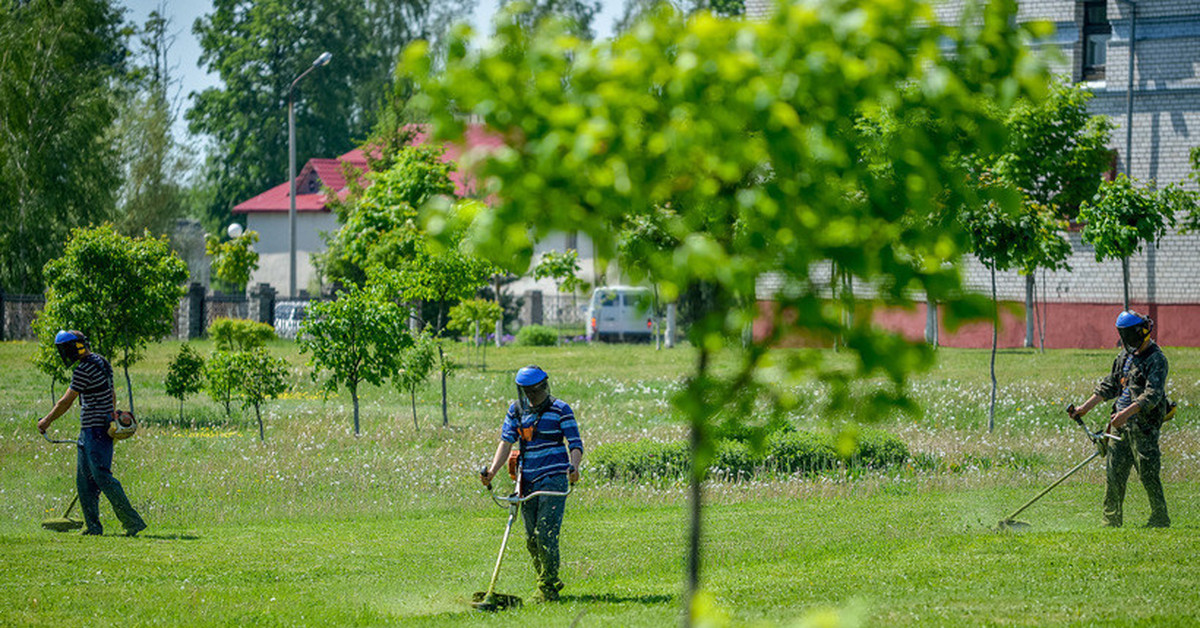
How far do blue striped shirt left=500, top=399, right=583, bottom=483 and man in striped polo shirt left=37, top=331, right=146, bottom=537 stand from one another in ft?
14.6

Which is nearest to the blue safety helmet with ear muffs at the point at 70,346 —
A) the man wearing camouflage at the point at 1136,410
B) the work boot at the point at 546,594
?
the work boot at the point at 546,594

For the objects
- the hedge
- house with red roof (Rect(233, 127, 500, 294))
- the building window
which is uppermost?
the building window

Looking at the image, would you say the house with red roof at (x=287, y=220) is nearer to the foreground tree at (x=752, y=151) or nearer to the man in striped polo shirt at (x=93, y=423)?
the man in striped polo shirt at (x=93, y=423)

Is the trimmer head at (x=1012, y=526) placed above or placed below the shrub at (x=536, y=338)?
below

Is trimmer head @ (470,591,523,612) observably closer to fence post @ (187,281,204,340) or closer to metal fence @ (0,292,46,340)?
metal fence @ (0,292,46,340)

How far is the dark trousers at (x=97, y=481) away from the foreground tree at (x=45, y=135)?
29.8 m

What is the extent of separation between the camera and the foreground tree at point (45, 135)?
38969 millimetres

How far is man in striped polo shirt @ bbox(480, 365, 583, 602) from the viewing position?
27.6 ft

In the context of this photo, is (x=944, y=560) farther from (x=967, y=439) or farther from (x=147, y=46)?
(x=147, y=46)

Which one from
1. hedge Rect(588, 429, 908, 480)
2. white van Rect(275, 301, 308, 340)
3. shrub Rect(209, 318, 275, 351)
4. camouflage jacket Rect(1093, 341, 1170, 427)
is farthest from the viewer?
white van Rect(275, 301, 308, 340)

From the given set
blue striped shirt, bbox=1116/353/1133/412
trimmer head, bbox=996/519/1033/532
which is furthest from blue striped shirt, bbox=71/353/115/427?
blue striped shirt, bbox=1116/353/1133/412

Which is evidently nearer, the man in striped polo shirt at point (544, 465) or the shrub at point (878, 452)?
the man in striped polo shirt at point (544, 465)

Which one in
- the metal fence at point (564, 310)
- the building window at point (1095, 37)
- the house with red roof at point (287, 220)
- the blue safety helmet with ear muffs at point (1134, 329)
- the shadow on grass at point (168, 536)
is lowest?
the shadow on grass at point (168, 536)

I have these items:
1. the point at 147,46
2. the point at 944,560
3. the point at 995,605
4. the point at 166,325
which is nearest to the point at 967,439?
the point at 944,560
